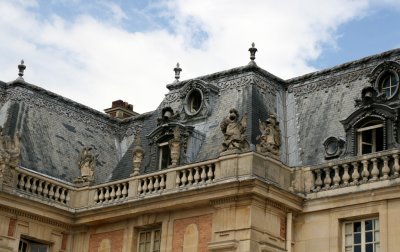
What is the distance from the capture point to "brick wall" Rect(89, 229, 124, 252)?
28000mm

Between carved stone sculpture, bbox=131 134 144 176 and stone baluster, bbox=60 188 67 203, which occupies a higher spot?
carved stone sculpture, bbox=131 134 144 176

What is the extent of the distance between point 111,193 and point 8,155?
3.17 metres

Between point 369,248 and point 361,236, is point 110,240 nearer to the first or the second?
point 361,236

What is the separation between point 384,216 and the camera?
2423cm

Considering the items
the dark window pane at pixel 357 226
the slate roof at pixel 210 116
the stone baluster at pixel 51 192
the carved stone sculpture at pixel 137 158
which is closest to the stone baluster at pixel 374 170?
the dark window pane at pixel 357 226

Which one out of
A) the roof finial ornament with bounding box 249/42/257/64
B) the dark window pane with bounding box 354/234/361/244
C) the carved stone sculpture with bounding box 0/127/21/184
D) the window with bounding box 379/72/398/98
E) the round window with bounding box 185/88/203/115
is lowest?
the dark window pane with bounding box 354/234/361/244

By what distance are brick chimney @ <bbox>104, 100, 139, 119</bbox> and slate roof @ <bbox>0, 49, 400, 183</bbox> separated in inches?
91.9

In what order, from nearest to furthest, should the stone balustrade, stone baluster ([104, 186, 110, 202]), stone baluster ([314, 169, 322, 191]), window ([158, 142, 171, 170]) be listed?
stone baluster ([314, 169, 322, 191]) → the stone balustrade → stone baluster ([104, 186, 110, 202]) → window ([158, 142, 171, 170])

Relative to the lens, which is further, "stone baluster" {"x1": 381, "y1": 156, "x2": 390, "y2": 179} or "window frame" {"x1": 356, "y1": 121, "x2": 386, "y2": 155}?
"window frame" {"x1": 356, "y1": 121, "x2": 386, "y2": 155}

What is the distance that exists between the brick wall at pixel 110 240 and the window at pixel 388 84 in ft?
27.5

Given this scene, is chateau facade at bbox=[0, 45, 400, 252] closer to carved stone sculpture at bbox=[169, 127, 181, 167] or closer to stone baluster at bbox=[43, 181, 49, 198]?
carved stone sculpture at bbox=[169, 127, 181, 167]

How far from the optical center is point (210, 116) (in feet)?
97.5

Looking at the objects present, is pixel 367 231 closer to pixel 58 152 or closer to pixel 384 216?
pixel 384 216

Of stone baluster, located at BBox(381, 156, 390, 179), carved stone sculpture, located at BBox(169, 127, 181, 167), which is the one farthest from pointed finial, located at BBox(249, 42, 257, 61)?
stone baluster, located at BBox(381, 156, 390, 179)
